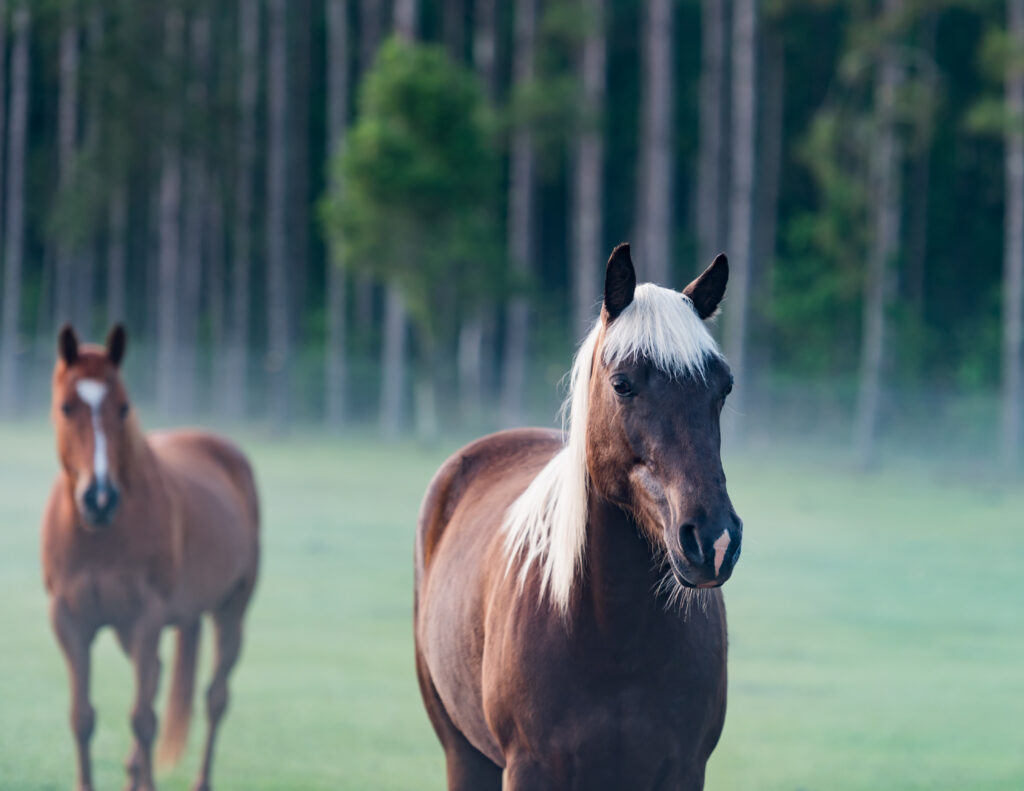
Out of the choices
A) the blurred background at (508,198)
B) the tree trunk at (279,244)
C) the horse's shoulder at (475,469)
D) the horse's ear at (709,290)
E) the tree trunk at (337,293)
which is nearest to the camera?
the horse's ear at (709,290)

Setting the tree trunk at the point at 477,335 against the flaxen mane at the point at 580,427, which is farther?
the tree trunk at the point at 477,335

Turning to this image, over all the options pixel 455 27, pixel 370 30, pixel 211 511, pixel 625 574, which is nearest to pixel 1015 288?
pixel 370 30

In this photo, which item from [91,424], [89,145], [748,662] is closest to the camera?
[91,424]

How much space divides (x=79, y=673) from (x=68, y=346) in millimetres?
1533

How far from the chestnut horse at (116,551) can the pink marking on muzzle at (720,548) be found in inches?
147

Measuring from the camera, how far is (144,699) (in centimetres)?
588

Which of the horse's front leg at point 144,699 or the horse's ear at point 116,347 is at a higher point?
the horse's ear at point 116,347

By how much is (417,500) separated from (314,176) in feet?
114

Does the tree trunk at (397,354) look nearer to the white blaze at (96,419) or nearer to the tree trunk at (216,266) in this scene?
the tree trunk at (216,266)

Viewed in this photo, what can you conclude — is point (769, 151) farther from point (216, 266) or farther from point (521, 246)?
point (216, 266)

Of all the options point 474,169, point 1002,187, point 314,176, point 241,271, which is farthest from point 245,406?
point 1002,187

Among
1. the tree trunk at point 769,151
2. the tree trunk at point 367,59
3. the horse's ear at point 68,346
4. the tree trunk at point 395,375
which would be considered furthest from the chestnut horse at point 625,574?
the tree trunk at point 769,151

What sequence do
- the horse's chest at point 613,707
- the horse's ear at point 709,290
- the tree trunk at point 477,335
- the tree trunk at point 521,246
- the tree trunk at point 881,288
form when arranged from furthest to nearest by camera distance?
1. the tree trunk at point 477,335
2. the tree trunk at point 521,246
3. the tree trunk at point 881,288
4. the horse's ear at point 709,290
5. the horse's chest at point 613,707

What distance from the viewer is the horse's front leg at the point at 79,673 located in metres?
5.91
